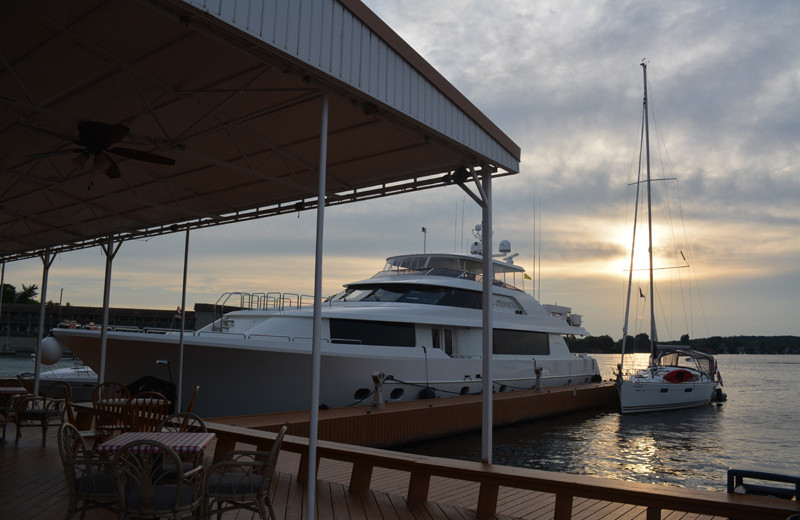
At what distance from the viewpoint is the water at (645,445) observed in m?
11.9

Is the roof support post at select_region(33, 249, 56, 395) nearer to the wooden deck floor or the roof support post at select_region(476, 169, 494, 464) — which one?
the wooden deck floor

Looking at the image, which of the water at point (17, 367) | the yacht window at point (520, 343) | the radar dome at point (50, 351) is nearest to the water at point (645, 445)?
the yacht window at point (520, 343)

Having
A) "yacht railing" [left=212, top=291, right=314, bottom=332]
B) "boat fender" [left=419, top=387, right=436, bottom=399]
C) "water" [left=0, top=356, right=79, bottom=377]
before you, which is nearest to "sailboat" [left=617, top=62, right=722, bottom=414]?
"boat fender" [left=419, top=387, right=436, bottom=399]

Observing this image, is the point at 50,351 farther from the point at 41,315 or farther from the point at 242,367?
the point at 242,367

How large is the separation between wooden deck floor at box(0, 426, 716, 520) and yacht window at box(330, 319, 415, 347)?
695 centimetres

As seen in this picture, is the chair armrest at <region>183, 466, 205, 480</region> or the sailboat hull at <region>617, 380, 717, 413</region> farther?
the sailboat hull at <region>617, 380, 717, 413</region>

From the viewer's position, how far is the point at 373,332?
1391 cm

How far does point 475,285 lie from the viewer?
1727 centimetres

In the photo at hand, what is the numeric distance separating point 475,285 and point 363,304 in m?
3.63

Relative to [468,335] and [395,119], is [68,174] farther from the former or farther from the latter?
[468,335]

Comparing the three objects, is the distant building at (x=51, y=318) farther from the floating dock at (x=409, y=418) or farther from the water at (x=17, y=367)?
the floating dock at (x=409, y=418)

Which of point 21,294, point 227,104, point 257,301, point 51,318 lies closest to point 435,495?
point 227,104

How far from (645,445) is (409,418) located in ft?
23.2

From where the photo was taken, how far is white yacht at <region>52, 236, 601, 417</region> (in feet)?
36.3
